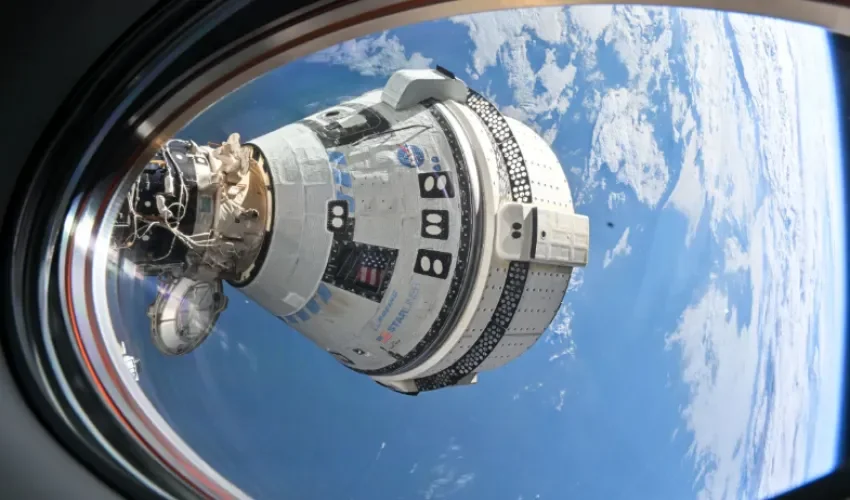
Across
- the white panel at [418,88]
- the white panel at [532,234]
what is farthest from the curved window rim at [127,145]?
the white panel at [418,88]

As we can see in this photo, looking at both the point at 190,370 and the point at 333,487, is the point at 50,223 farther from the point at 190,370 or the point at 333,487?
the point at 333,487

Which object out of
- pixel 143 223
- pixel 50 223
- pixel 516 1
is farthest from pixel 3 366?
pixel 143 223

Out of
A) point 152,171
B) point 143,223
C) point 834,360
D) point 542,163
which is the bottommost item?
point 834,360

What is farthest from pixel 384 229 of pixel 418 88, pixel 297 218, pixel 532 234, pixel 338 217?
pixel 418 88

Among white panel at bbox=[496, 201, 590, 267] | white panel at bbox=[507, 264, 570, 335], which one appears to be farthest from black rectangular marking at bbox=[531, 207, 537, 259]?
white panel at bbox=[507, 264, 570, 335]

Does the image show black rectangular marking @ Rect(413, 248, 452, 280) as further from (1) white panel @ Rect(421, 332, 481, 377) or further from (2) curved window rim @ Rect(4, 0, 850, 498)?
(2) curved window rim @ Rect(4, 0, 850, 498)

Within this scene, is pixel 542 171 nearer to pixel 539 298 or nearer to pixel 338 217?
pixel 539 298
